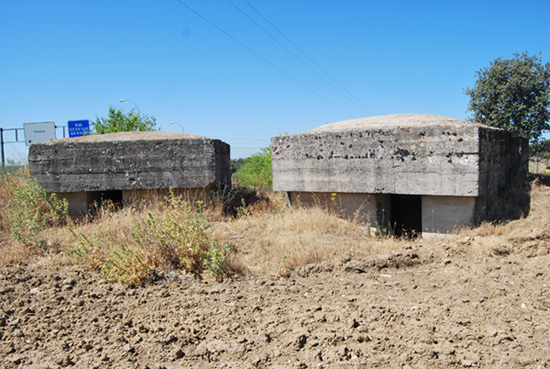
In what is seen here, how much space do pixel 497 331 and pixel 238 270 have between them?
103 inches

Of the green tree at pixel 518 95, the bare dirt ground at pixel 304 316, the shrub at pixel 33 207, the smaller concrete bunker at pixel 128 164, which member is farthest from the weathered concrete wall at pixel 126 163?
the green tree at pixel 518 95

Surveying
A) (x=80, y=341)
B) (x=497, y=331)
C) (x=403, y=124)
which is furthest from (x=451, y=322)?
(x=403, y=124)

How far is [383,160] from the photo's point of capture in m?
6.08

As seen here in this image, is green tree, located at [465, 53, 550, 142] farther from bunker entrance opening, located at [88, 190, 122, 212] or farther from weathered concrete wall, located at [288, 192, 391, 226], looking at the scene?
bunker entrance opening, located at [88, 190, 122, 212]

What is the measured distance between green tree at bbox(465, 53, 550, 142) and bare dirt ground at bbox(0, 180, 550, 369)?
4.58 metres

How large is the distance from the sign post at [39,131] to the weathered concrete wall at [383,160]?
16.0m

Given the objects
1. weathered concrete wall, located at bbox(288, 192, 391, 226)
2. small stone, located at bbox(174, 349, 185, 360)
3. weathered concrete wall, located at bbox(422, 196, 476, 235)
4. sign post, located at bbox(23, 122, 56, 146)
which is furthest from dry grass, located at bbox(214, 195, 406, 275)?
sign post, located at bbox(23, 122, 56, 146)

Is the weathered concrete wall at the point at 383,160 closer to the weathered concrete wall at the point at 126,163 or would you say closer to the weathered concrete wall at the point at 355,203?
the weathered concrete wall at the point at 355,203

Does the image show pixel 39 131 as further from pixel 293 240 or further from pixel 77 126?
pixel 293 240

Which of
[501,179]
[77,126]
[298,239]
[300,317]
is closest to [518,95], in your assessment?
[501,179]

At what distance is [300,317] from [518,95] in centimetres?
783

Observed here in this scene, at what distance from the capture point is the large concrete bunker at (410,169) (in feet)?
18.6

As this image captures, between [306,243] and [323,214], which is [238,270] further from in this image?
[323,214]

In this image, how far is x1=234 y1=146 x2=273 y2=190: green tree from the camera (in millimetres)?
9859
